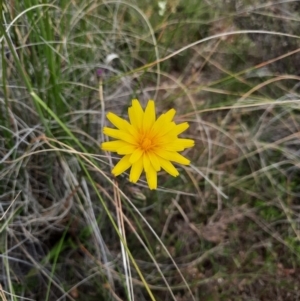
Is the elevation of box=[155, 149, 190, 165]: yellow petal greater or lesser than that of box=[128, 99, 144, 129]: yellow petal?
lesser

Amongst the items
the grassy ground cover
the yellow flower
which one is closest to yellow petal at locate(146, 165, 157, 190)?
the yellow flower

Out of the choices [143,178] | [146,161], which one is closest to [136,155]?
[146,161]

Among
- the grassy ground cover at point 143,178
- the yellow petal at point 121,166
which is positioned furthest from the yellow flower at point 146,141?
the grassy ground cover at point 143,178

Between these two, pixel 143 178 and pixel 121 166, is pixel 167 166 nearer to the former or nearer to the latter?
pixel 121 166

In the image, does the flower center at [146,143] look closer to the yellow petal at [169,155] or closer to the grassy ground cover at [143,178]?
the yellow petal at [169,155]

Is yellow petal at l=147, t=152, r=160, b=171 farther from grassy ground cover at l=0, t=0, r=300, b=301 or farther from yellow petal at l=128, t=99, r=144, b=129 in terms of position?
grassy ground cover at l=0, t=0, r=300, b=301
